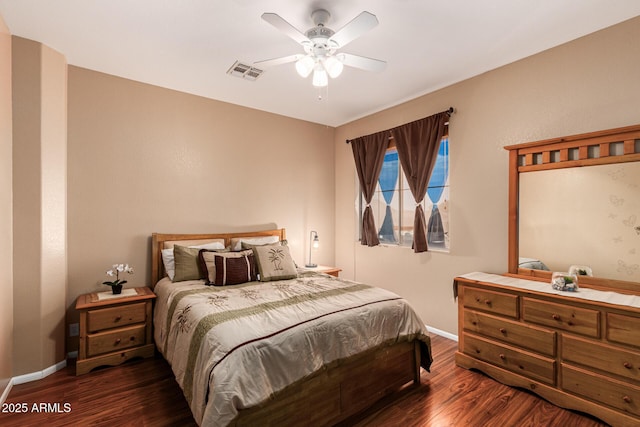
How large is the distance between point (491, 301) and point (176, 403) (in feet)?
8.44

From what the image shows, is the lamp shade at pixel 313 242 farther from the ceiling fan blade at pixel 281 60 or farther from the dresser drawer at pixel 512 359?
the ceiling fan blade at pixel 281 60

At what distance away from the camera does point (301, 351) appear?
186 centimetres

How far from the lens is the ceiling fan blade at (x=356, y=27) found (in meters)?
1.75

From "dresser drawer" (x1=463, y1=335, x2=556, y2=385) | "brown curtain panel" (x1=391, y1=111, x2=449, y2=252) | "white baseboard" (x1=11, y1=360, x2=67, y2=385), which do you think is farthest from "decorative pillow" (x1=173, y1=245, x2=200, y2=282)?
"dresser drawer" (x1=463, y1=335, x2=556, y2=385)

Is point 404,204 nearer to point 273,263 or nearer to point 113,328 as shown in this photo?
point 273,263

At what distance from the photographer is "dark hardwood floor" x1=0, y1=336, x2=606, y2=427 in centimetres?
204

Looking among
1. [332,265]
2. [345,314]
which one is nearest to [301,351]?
[345,314]

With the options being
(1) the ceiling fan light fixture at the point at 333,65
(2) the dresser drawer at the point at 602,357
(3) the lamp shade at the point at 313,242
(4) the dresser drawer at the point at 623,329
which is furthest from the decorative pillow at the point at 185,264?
(4) the dresser drawer at the point at 623,329

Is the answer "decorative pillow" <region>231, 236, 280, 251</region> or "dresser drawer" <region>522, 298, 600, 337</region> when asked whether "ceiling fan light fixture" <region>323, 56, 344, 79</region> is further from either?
"dresser drawer" <region>522, 298, 600, 337</region>

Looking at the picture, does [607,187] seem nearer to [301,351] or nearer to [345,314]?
[345,314]

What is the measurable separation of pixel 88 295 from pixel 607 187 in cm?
448

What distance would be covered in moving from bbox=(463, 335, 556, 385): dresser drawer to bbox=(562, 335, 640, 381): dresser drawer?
156 millimetres

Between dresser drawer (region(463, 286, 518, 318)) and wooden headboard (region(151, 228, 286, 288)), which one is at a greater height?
wooden headboard (region(151, 228, 286, 288))

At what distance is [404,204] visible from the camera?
3922 mm
